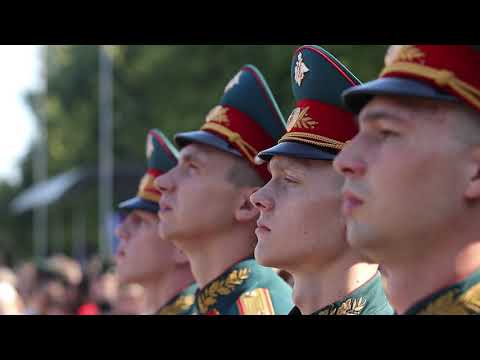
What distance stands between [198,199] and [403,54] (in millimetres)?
2315

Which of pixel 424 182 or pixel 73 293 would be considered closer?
pixel 424 182

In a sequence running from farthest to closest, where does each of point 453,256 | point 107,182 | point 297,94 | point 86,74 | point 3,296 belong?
1. point 86,74
2. point 107,182
3. point 3,296
4. point 297,94
5. point 453,256

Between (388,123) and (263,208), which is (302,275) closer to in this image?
(263,208)

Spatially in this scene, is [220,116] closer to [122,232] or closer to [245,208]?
[245,208]

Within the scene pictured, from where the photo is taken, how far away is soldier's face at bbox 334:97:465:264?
110 inches

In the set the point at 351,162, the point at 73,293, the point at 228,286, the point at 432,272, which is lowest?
the point at 432,272

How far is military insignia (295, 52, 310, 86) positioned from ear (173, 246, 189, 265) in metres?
2.35

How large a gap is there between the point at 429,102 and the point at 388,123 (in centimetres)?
12

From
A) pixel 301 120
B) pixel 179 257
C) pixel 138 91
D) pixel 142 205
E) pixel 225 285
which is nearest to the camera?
pixel 301 120

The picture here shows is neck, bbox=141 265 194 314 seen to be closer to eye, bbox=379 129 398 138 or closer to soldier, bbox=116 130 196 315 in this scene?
soldier, bbox=116 130 196 315

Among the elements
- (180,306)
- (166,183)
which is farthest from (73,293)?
(166,183)

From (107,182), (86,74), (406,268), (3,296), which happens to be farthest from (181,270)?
(86,74)

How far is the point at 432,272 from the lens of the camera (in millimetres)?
2859
